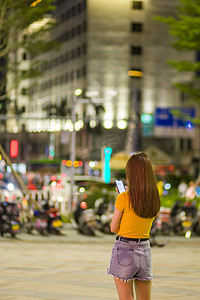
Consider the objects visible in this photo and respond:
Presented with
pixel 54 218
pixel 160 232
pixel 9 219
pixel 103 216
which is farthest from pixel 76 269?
pixel 103 216

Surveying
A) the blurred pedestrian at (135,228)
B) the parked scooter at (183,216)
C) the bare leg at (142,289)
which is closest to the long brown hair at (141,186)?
the blurred pedestrian at (135,228)

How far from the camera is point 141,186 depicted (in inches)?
232

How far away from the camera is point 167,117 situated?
5378cm

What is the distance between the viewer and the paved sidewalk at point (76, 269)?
9789 millimetres

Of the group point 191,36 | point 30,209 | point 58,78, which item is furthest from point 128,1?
point 30,209

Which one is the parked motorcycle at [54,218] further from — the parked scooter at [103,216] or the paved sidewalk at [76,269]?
the parked scooter at [103,216]

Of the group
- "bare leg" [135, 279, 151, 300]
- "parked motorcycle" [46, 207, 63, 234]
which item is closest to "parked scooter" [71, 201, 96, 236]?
"parked motorcycle" [46, 207, 63, 234]

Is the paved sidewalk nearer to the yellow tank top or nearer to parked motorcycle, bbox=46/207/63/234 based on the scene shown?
parked motorcycle, bbox=46/207/63/234

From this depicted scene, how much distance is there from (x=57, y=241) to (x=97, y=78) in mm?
80882

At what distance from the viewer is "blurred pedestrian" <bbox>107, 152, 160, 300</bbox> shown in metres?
5.91

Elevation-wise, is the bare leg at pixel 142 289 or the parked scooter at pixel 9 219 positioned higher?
the bare leg at pixel 142 289

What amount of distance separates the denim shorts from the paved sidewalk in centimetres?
341

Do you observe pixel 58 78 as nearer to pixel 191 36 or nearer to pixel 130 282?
pixel 191 36

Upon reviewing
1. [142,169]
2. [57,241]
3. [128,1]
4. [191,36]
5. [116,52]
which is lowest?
[57,241]
